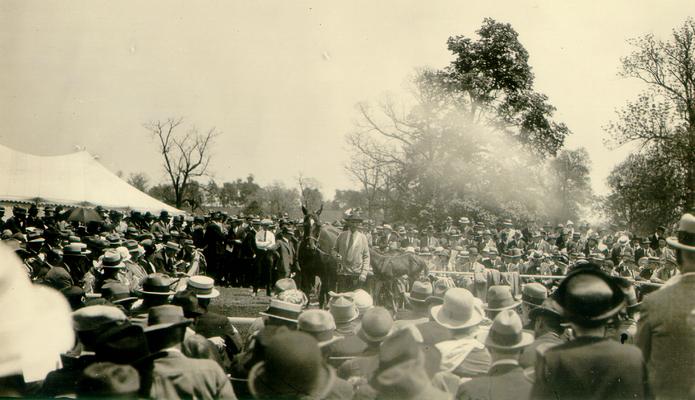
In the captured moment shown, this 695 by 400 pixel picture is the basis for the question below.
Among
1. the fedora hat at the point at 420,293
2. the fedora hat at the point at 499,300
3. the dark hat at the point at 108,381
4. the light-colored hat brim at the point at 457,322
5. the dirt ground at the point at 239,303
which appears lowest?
the dirt ground at the point at 239,303

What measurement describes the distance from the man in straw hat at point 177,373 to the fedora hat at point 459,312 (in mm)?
1429

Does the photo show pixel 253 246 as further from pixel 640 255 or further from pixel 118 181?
pixel 118 181

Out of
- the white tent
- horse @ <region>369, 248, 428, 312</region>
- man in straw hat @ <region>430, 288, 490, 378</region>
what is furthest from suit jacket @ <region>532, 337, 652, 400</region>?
the white tent

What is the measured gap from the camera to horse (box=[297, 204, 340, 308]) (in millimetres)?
10305

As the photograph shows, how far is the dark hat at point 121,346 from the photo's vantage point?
272 centimetres

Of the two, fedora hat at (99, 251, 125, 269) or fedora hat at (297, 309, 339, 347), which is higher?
fedora hat at (99, 251, 125, 269)

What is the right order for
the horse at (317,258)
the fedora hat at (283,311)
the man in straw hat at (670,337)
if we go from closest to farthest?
1. the man in straw hat at (670,337)
2. the fedora hat at (283,311)
3. the horse at (317,258)

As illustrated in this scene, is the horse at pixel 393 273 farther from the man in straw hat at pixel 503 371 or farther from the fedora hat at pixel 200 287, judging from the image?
the man in straw hat at pixel 503 371

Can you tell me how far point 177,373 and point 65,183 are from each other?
69.7ft

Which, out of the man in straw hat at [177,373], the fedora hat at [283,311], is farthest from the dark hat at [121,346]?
the fedora hat at [283,311]

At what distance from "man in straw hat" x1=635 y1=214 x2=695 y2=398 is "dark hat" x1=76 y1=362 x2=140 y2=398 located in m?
2.70

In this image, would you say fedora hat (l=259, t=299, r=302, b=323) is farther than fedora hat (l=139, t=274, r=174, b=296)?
No

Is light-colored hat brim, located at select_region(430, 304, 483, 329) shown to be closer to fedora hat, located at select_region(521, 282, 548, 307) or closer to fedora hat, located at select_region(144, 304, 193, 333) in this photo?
fedora hat, located at select_region(521, 282, 548, 307)

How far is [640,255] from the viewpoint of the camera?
11.5 metres
